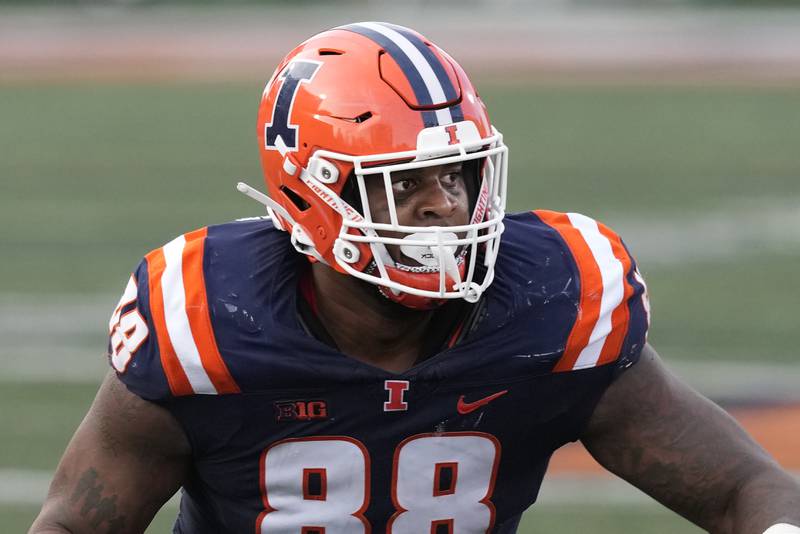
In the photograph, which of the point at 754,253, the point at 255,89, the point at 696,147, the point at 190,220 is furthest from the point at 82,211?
the point at 255,89

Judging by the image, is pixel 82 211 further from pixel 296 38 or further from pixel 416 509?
pixel 296 38

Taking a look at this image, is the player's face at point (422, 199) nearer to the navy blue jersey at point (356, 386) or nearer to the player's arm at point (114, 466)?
the navy blue jersey at point (356, 386)

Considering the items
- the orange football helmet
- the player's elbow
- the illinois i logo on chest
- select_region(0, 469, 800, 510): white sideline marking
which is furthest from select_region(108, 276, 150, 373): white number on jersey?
select_region(0, 469, 800, 510): white sideline marking

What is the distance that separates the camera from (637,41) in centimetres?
1784

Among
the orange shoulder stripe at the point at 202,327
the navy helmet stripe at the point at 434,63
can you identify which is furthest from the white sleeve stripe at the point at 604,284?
the orange shoulder stripe at the point at 202,327

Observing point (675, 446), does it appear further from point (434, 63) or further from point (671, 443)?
point (434, 63)

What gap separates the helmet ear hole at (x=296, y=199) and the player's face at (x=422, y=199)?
7.3 inches

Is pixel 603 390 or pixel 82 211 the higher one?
pixel 603 390

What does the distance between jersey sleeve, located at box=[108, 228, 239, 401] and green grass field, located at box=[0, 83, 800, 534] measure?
220 cm

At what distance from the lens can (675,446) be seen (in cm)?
299

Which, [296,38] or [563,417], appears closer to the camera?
[563,417]

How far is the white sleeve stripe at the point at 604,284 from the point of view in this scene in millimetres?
2939

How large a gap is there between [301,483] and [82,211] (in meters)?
7.06

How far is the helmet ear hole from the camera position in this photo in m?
2.98
